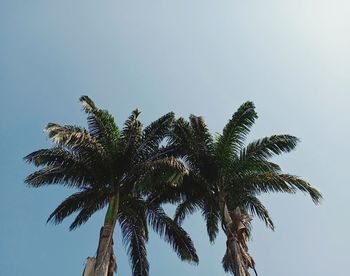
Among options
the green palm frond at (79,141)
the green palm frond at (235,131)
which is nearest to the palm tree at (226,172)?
the green palm frond at (235,131)

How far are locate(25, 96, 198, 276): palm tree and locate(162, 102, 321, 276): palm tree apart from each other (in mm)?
1314

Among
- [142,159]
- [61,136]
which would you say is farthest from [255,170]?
[61,136]

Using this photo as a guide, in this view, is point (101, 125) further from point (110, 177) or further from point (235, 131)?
point (235, 131)

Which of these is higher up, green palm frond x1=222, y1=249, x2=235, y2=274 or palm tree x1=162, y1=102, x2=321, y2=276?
palm tree x1=162, y1=102, x2=321, y2=276

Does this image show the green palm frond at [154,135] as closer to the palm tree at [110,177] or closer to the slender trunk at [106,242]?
the palm tree at [110,177]

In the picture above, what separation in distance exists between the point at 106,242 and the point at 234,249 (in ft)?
16.9

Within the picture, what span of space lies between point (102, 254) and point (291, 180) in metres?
8.81

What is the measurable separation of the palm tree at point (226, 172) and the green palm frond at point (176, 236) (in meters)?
1.30

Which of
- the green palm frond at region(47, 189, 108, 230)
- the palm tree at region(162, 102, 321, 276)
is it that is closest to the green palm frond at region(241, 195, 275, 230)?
the palm tree at region(162, 102, 321, 276)

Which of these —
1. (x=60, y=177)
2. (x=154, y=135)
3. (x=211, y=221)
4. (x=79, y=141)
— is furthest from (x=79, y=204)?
(x=211, y=221)

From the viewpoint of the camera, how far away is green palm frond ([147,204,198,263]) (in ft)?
69.6

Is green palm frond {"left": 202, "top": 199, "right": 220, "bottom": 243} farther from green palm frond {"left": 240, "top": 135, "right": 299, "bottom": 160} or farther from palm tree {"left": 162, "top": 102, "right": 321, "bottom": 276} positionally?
green palm frond {"left": 240, "top": 135, "right": 299, "bottom": 160}

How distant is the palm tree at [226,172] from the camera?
2086cm

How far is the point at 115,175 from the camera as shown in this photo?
21.0m
